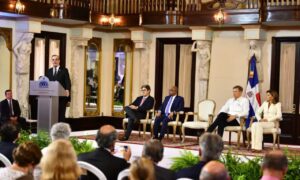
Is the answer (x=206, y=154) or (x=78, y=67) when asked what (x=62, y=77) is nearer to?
(x=78, y=67)

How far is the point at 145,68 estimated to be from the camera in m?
14.9

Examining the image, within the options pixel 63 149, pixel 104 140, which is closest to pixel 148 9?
pixel 104 140

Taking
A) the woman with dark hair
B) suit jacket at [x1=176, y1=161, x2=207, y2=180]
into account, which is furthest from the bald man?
the woman with dark hair

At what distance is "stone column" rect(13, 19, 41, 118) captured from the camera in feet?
43.4

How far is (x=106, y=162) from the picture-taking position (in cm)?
460

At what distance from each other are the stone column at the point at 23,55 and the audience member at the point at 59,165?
10120mm

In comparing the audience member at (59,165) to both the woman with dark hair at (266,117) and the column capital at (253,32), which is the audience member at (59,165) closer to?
the woman with dark hair at (266,117)

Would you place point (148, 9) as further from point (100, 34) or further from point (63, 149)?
point (63, 149)

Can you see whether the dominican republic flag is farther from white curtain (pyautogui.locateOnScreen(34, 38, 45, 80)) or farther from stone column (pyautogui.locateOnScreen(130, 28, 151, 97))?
white curtain (pyautogui.locateOnScreen(34, 38, 45, 80))

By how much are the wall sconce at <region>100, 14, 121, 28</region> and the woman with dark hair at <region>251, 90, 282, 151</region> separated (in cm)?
470

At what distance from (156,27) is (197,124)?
11.8ft

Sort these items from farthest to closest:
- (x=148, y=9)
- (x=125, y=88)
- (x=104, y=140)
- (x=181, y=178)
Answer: (x=125, y=88)
(x=148, y=9)
(x=104, y=140)
(x=181, y=178)

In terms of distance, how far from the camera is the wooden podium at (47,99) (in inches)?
399

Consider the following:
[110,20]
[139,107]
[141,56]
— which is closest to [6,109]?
[139,107]
